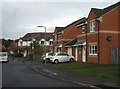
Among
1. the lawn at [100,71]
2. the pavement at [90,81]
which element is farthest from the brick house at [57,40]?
the pavement at [90,81]

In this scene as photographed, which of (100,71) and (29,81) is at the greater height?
(100,71)

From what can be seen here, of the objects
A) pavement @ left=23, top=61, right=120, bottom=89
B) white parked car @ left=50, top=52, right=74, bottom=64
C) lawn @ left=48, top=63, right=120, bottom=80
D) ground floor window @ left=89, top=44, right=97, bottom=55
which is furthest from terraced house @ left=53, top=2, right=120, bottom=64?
pavement @ left=23, top=61, right=120, bottom=89

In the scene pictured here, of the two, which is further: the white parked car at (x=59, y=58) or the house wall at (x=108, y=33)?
the white parked car at (x=59, y=58)

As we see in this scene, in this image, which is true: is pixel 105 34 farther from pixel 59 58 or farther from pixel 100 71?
pixel 100 71

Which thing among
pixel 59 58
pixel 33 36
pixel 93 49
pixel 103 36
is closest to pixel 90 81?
pixel 103 36

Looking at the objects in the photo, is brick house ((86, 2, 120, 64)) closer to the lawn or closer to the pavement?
the lawn

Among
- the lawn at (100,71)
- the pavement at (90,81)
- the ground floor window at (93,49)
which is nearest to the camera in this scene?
the pavement at (90,81)

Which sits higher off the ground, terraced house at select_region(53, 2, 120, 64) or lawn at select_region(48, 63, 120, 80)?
terraced house at select_region(53, 2, 120, 64)

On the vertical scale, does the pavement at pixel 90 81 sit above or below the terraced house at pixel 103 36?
A: below

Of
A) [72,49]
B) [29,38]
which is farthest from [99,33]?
[29,38]

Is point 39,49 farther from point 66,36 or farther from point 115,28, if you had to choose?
point 115,28

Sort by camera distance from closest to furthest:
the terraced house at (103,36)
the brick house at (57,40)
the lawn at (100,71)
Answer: the lawn at (100,71) → the terraced house at (103,36) → the brick house at (57,40)

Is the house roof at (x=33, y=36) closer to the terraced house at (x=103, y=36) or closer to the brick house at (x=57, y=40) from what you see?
the brick house at (x=57, y=40)

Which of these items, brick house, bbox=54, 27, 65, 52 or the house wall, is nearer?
the house wall
